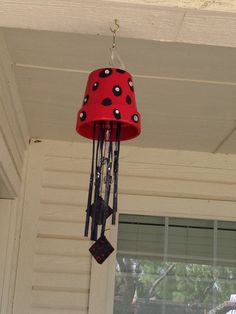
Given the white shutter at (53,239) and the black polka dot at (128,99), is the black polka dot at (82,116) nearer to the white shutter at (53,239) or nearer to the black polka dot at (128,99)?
the black polka dot at (128,99)

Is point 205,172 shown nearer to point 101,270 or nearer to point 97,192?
point 101,270

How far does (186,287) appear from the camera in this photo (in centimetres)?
408

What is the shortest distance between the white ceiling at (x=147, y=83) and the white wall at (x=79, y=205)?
202 mm

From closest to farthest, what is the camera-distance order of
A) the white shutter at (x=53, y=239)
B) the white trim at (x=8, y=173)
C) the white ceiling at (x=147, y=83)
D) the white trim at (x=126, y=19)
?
the white trim at (x=126, y=19) < the white ceiling at (x=147, y=83) < the white trim at (x=8, y=173) < the white shutter at (x=53, y=239)

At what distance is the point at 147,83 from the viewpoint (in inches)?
122

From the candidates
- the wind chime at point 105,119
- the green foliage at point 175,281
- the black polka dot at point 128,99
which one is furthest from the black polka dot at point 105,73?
the green foliage at point 175,281

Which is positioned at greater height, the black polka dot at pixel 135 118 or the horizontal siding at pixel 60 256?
the black polka dot at pixel 135 118

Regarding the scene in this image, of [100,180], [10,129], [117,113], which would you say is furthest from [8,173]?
[117,113]

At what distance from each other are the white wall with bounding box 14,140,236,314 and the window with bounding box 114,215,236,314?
100 mm

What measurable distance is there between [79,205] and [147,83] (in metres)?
1.39

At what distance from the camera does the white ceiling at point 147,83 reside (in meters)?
2.66

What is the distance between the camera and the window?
4031 millimetres

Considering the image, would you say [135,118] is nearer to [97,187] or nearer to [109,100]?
[109,100]

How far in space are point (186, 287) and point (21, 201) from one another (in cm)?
143
